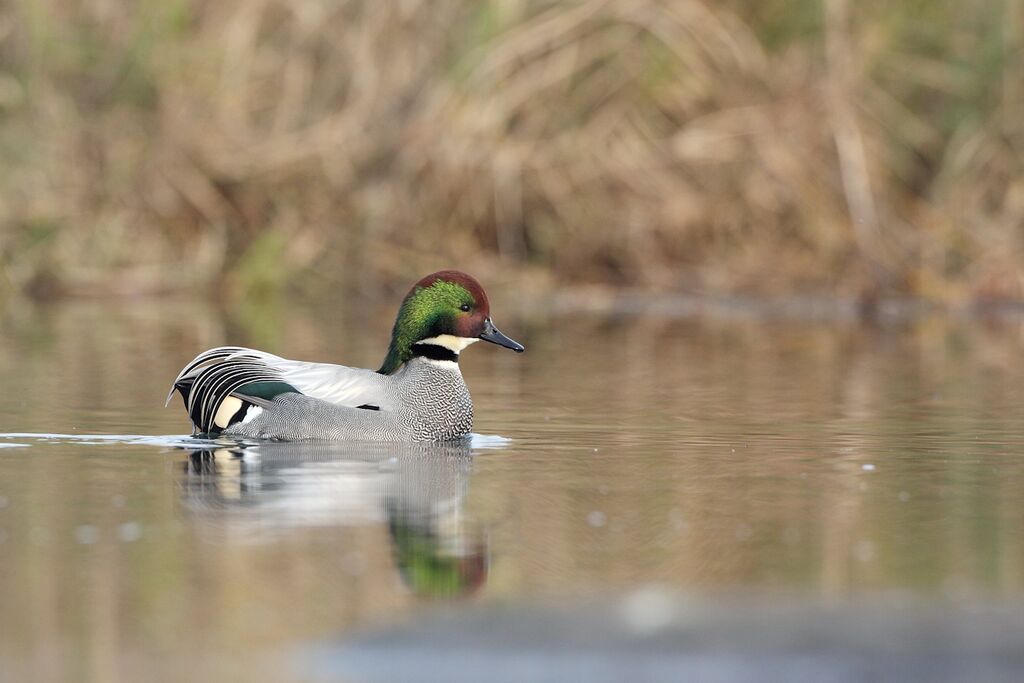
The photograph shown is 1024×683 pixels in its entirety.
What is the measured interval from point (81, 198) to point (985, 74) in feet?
25.3

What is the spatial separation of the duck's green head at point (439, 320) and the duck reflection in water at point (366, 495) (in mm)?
459

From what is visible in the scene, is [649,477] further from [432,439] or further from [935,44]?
[935,44]

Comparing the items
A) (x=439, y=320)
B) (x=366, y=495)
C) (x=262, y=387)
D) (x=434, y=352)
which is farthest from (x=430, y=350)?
(x=366, y=495)

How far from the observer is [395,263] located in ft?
56.6

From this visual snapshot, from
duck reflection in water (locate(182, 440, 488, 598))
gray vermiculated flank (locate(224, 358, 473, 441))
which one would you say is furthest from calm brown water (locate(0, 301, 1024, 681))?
gray vermiculated flank (locate(224, 358, 473, 441))

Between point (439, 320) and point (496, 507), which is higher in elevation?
point (439, 320)

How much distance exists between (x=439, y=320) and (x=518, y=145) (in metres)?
8.99

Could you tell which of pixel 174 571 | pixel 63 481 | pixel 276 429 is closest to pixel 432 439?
pixel 276 429

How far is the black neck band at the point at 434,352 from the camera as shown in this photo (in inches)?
310

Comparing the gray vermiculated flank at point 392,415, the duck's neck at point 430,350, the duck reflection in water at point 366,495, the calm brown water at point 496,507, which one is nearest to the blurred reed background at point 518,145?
the calm brown water at point 496,507

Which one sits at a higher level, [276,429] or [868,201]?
[868,201]

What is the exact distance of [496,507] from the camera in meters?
5.99

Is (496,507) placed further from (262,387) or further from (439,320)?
(439,320)

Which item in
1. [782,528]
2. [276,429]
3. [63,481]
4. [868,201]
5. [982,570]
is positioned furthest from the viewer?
[868,201]
